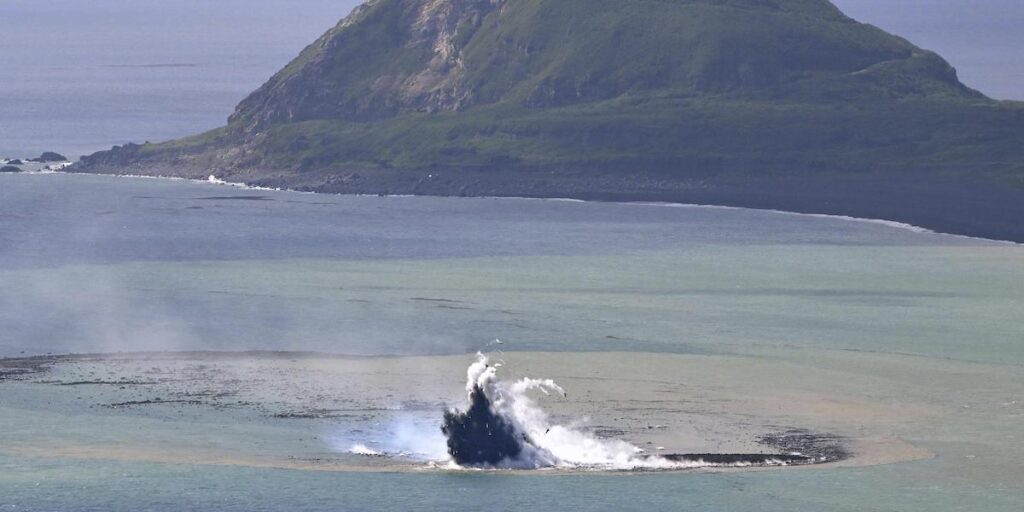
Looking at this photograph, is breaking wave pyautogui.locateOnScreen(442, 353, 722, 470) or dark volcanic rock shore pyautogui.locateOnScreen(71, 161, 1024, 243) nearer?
breaking wave pyautogui.locateOnScreen(442, 353, 722, 470)

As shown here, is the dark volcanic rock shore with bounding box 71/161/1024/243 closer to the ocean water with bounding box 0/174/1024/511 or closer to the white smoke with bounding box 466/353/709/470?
the ocean water with bounding box 0/174/1024/511

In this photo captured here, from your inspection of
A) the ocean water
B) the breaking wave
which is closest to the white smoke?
the breaking wave

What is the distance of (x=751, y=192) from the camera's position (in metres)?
182

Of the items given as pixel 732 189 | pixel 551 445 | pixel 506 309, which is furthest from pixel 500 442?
pixel 732 189

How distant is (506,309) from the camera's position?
366 ft

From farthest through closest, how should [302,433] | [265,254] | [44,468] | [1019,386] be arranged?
[265,254] → [1019,386] → [302,433] → [44,468]

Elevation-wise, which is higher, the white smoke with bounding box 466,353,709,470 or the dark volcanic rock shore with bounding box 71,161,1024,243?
the dark volcanic rock shore with bounding box 71,161,1024,243

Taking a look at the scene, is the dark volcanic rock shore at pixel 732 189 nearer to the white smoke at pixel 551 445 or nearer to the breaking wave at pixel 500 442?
the white smoke at pixel 551 445

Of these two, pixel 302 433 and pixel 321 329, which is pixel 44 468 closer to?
pixel 302 433

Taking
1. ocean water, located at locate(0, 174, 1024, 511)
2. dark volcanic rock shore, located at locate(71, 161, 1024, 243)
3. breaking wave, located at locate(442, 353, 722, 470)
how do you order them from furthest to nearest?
dark volcanic rock shore, located at locate(71, 161, 1024, 243), breaking wave, located at locate(442, 353, 722, 470), ocean water, located at locate(0, 174, 1024, 511)

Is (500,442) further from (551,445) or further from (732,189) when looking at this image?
(732,189)

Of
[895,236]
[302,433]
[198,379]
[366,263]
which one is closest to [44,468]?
[302,433]

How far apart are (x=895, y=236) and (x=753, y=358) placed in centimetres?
5997

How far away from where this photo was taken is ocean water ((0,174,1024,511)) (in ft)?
232
